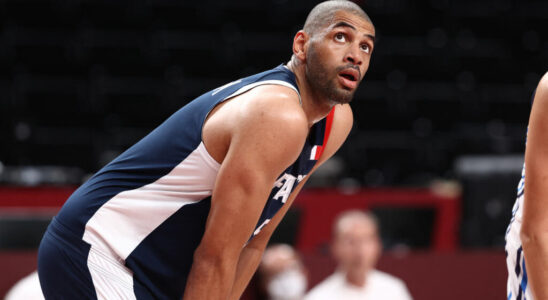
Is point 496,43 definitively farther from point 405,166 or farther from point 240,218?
point 240,218

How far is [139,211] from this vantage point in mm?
2221

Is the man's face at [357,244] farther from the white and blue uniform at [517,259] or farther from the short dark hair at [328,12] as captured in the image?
the short dark hair at [328,12]

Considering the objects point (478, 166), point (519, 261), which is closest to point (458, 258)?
point (478, 166)

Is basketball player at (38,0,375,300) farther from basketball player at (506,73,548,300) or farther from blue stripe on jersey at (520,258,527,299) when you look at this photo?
blue stripe on jersey at (520,258,527,299)

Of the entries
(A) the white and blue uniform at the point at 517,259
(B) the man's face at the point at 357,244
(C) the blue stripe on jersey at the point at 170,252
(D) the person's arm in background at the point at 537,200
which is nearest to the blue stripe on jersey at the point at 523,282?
(A) the white and blue uniform at the point at 517,259

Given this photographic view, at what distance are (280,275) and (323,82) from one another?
2.50 meters

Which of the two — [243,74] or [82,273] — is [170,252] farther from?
[243,74]

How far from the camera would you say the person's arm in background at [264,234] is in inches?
102

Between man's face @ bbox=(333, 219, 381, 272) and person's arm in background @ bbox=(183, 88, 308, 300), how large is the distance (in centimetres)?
246

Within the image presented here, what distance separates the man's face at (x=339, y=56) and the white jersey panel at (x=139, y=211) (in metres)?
0.48

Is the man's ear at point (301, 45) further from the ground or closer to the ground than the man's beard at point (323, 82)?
further from the ground

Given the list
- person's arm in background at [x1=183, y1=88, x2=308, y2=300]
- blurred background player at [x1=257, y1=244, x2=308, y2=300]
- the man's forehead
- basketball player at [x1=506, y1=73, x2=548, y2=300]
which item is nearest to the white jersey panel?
person's arm in background at [x1=183, y1=88, x2=308, y2=300]

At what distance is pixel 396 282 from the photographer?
4707 millimetres

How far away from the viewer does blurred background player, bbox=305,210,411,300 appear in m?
4.53
